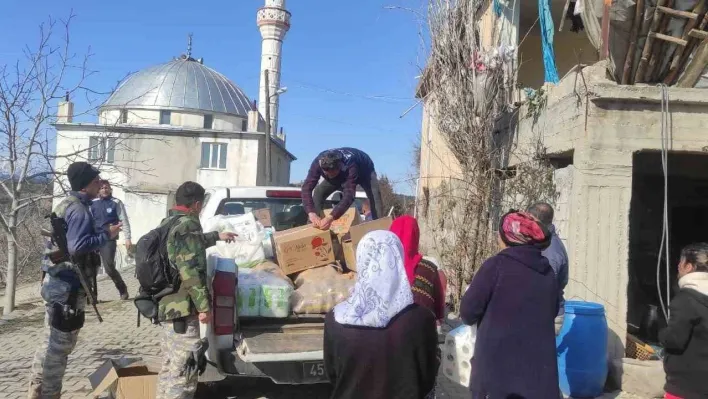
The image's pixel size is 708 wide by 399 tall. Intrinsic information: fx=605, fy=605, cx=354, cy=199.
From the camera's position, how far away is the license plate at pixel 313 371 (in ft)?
14.0

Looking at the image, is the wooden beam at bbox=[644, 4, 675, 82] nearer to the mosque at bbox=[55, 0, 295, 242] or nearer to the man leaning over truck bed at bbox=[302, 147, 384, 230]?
the man leaning over truck bed at bbox=[302, 147, 384, 230]

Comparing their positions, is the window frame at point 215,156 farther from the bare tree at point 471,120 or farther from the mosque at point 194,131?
the bare tree at point 471,120

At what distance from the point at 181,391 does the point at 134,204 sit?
40.7 meters

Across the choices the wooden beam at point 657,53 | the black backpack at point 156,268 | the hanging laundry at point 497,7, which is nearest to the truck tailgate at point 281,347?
the black backpack at point 156,268

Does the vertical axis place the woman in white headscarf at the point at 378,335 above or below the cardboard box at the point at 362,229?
below

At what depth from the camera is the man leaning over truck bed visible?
5.96 m

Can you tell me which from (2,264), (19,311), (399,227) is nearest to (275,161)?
(2,264)

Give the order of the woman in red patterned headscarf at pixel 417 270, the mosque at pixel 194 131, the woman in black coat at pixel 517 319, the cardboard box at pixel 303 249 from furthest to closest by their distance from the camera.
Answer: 1. the mosque at pixel 194 131
2. the cardboard box at pixel 303 249
3. the woman in red patterned headscarf at pixel 417 270
4. the woman in black coat at pixel 517 319

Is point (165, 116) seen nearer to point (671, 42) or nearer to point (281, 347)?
point (671, 42)

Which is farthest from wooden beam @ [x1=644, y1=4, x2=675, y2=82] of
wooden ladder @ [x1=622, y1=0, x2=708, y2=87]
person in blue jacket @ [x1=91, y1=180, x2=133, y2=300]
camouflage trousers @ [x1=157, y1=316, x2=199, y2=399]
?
person in blue jacket @ [x1=91, y1=180, x2=133, y2=300]

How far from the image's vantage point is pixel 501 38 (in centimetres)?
998

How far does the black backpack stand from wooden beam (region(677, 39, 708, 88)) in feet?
16.8

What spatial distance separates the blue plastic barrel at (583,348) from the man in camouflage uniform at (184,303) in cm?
319

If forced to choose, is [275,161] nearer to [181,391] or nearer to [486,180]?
[486,180]
